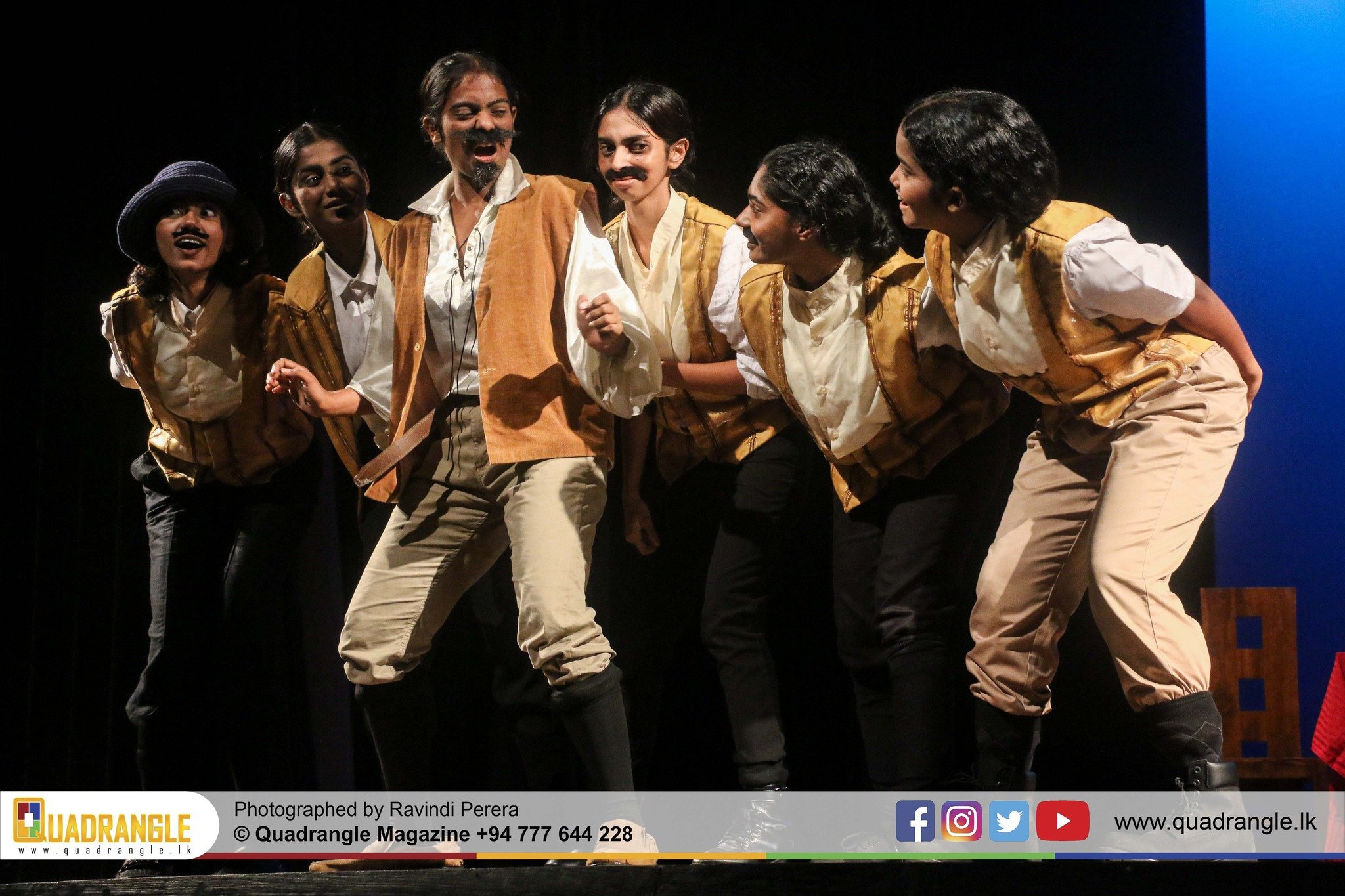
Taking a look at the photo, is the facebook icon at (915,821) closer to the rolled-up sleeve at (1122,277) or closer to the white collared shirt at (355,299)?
the rolled-up sleeve at (1122,277)

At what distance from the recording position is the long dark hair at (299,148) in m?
3.33

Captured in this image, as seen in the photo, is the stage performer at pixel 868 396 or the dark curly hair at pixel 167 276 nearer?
the stage performer at pixel 868 396

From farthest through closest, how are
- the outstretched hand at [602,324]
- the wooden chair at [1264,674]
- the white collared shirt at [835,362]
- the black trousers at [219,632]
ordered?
1. the black trousers at [219,632]
2. the wooden chair at [1264,674]
3. the white collared shirt at [835,362]
4. the outstretched hand at [602,324]

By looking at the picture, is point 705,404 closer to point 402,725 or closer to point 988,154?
point 988,154

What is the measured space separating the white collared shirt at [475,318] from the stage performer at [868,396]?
0.33 metres

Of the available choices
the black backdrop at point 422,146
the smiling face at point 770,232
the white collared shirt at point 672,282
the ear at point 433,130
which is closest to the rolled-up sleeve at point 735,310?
the white collared shirt at point 672,282

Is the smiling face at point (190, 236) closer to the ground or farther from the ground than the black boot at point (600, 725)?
farther from the ground

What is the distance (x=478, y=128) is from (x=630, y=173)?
373mm

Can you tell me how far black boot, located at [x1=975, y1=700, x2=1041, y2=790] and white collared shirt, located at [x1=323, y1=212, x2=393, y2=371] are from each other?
5.64ft

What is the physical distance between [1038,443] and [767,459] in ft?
2.02

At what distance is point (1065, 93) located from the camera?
11.3 feet

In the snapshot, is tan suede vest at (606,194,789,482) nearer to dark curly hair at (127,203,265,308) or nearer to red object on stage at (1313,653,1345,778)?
dark curly hair at (127,203,265,308)

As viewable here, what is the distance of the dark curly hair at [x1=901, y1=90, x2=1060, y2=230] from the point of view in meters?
2.75

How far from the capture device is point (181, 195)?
3328 millimetres
